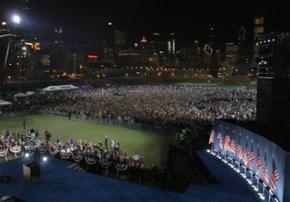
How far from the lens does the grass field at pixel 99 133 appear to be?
24703 millimetres

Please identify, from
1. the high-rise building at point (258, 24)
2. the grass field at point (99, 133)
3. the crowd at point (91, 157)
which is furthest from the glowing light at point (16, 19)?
the high-rise building at point (258, 24)

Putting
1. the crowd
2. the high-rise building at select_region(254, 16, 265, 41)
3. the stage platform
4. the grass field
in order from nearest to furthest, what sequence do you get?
the stage platform → the crowd → the grass field → the high-rise building at select_region(254, 16, 265, 41)

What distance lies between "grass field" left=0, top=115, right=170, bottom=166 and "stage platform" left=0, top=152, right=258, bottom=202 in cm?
711

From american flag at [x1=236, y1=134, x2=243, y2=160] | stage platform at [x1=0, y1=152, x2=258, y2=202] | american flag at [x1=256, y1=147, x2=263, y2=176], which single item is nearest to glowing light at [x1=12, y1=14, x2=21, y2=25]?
stage platform at [x1=0, y1=152, x2=258, y2=202]

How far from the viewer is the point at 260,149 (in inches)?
559

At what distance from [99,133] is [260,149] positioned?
18626 mm

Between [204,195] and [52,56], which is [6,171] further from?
[52,56]

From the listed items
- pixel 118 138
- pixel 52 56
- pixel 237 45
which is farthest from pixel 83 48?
pixel 118 138

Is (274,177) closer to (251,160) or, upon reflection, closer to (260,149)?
(260,149)

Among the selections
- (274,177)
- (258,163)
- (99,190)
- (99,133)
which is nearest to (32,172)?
(99,190)

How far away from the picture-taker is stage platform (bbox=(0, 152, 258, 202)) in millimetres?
13109

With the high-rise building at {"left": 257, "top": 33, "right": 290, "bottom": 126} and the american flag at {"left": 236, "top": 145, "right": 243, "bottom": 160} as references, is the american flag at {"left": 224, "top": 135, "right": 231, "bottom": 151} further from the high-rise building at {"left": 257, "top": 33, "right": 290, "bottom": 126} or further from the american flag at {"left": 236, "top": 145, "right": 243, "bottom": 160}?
the high-rise building at {"left": 257, "top": 33, "right": 290, "bottom": 126}

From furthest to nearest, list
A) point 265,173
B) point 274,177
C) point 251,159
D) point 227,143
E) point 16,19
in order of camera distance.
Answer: point 227,143, point 16,19, point 251,159, point 265,173, point 274,177

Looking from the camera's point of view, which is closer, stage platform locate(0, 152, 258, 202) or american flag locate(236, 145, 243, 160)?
stage platform locate(0, 152, 258, 202)
